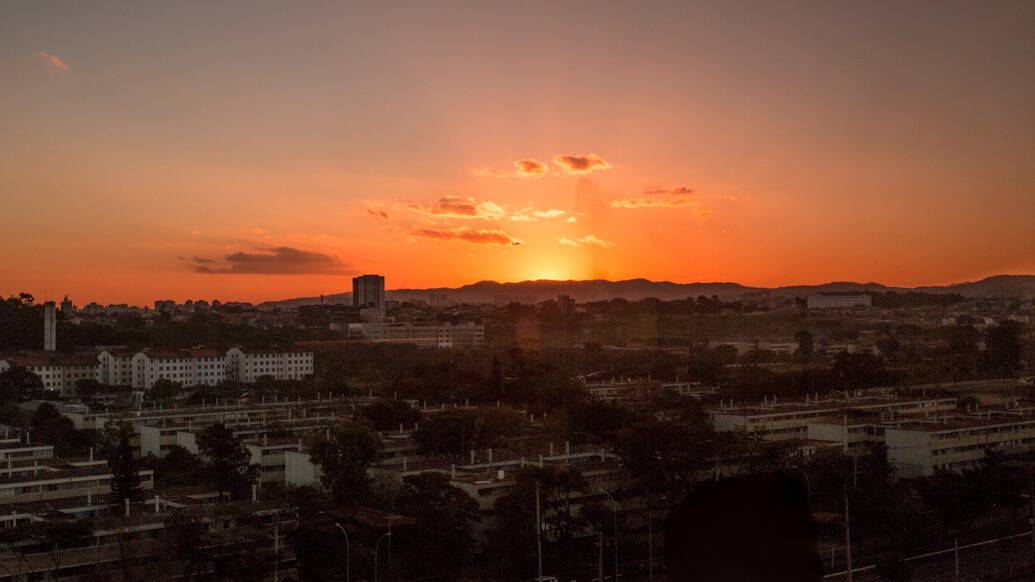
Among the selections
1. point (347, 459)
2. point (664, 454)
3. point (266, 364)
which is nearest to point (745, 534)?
point (347, 459)

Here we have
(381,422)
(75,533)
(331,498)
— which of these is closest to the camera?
(75,533)

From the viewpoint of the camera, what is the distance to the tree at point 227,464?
268 inches

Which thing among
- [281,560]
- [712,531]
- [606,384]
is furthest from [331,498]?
[606,384]

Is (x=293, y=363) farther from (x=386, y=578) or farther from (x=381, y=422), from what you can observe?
(x=386, y=578)

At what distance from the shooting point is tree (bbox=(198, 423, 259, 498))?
22.3ft

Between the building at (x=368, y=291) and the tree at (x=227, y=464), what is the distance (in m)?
25.7

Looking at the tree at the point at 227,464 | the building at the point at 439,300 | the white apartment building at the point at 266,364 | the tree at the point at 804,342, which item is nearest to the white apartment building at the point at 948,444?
the tree at the point at 227,464

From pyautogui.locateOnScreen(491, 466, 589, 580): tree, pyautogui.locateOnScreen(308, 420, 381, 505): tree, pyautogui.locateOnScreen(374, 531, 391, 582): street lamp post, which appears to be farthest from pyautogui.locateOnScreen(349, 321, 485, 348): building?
pyautogui.locateOnScreen(374, 531, 391, 582): street lamp post

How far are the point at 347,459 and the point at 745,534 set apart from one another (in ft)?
17.2

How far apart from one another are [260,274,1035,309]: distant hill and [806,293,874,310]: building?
25 cm

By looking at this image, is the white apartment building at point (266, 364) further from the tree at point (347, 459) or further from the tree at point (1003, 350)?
the tree at point (1003, 350)

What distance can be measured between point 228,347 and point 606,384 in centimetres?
913

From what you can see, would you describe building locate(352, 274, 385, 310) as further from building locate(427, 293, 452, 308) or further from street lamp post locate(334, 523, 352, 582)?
street lamp post locate(334, 523, 352, 582)

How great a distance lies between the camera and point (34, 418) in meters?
10.8
